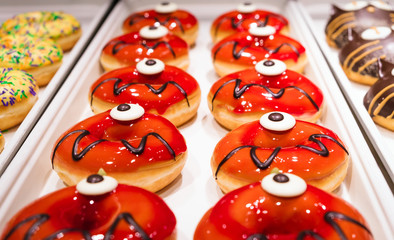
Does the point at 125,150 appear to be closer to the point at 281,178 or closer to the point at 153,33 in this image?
the point at 281,178

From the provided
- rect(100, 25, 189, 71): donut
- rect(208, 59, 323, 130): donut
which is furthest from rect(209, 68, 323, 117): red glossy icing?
rect(100, 25, 189, 71): donut

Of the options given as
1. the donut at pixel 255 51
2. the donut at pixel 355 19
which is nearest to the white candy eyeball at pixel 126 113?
the donut at pixel 255 51

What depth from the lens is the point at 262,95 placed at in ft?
7.54

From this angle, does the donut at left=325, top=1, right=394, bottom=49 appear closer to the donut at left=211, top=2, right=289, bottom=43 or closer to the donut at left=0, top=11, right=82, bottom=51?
the donut at left=211, top=2, right=289, bottom=43

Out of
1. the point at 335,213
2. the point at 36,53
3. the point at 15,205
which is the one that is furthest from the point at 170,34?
the point at 335,213

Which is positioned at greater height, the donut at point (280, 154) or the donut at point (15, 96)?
the donut at point (280, 154)

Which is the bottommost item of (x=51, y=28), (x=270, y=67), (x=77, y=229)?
(x=51, y=28)

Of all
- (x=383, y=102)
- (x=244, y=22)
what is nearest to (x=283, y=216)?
(x=383, y=102)

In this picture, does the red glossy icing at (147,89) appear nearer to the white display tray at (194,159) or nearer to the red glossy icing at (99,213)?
the white display tray at (194,159)

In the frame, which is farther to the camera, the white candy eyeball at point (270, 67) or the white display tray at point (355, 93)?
the white candy eyeball at point (270, 67)

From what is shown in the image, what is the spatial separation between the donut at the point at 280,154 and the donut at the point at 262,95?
22cm

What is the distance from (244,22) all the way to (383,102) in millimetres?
1235

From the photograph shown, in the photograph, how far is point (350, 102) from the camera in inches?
94.3

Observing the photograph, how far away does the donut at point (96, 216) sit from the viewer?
4.83 ft
